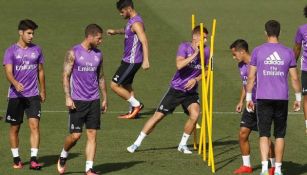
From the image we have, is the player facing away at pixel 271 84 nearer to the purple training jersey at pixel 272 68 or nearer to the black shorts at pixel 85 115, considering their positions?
the purple training jersey at pixel 272 68

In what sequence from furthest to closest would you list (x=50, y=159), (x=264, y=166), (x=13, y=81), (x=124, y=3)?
(x=124, y=3) → (x=50, y=159) → (x=13, y=81) → (x=264, y=166)

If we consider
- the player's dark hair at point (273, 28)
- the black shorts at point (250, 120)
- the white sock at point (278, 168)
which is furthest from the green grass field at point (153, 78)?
the player's dark hair at point (273, 28)

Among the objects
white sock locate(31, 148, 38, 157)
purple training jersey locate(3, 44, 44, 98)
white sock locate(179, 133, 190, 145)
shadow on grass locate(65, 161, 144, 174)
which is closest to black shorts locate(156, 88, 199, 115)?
white sock locate(179, 133, 190, 145)

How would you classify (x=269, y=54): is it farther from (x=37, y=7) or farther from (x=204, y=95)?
(x=37, y=7)

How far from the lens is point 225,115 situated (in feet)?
70.6

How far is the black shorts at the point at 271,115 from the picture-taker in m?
15.4

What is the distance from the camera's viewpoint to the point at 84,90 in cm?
1588

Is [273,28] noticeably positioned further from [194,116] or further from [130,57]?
[130,57]

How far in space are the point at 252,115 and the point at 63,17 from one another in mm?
18238

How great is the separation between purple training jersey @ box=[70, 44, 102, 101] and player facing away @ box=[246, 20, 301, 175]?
257 centimetres

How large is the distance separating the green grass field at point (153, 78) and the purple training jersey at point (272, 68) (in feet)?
5.89

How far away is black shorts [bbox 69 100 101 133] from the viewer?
52.1ft

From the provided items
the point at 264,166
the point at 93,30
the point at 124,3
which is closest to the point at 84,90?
the point at 93,30

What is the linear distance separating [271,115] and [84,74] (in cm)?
315
